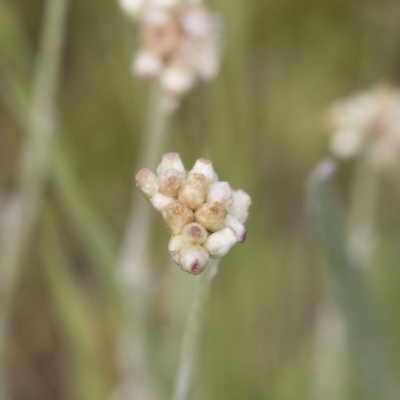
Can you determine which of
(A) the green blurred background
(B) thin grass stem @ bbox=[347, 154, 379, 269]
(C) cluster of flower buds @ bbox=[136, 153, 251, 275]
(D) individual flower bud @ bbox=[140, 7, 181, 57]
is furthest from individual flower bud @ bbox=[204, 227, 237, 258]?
(B) thin grass stem @ bbox=[347, 154, 379, 269]

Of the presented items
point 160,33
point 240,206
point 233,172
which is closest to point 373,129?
point 233,172

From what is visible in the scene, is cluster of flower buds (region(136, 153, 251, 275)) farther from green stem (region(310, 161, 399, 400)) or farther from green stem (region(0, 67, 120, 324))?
green stem (region(0, 67, 120, 324))

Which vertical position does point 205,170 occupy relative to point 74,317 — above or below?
below

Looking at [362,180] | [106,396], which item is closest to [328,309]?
[362,180]

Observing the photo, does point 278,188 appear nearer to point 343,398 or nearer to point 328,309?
point 328,309

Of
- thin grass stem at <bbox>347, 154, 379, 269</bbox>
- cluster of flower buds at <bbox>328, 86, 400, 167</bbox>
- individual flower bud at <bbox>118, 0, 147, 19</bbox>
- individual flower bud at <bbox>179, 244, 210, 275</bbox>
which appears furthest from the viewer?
thin grass stem at <bbox>347, 154, 379, 269</bbox>

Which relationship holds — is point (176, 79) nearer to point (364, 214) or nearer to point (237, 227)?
point (237, 227)
